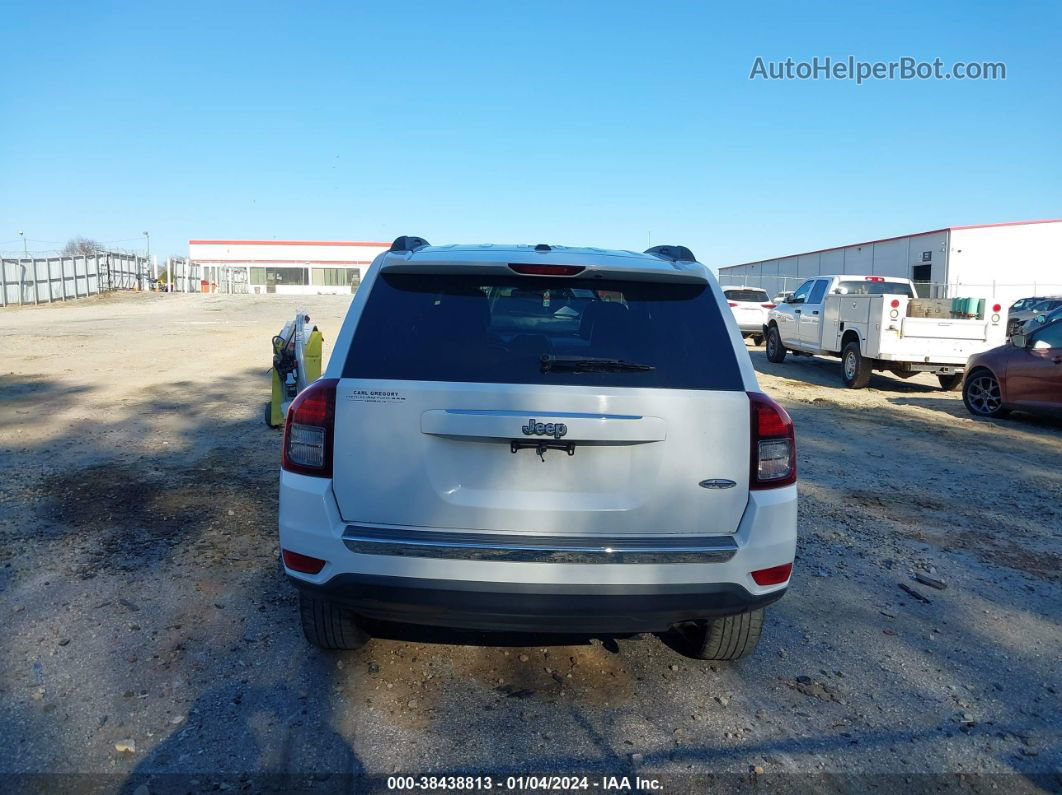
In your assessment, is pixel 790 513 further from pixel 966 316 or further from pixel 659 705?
pixel 966 316

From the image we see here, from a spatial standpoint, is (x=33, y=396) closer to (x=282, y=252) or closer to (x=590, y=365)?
(x=590, y=365)

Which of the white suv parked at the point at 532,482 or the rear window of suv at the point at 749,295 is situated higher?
the rear window of suv at the point at 749,295

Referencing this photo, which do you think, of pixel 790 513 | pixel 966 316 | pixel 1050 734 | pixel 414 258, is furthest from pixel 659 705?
pixel 966 316

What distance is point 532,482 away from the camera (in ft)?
9.65

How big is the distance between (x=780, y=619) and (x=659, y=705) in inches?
45.4

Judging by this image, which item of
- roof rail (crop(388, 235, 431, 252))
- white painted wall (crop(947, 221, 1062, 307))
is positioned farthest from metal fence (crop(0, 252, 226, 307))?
white painted wall (crop(947, 221, 1062, 307))

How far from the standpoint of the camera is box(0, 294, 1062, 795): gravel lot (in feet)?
9.59

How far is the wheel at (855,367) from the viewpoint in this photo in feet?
44.9

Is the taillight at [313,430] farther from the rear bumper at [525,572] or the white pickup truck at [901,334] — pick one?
the white pickup truck at [901,334]

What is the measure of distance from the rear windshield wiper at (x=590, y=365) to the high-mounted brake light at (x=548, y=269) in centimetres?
35

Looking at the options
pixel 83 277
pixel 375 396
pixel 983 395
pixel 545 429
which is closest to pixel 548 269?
pixel 545 429

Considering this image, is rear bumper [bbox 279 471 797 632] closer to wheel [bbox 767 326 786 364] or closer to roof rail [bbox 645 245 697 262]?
roof rail [bbox 645 245 697 262]

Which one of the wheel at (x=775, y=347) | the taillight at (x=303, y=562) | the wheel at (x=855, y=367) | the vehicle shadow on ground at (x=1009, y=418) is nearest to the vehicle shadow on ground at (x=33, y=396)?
the taillight at (x=303, y=562)

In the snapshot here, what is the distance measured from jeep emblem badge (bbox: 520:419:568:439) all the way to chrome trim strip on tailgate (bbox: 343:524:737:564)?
384 mm
